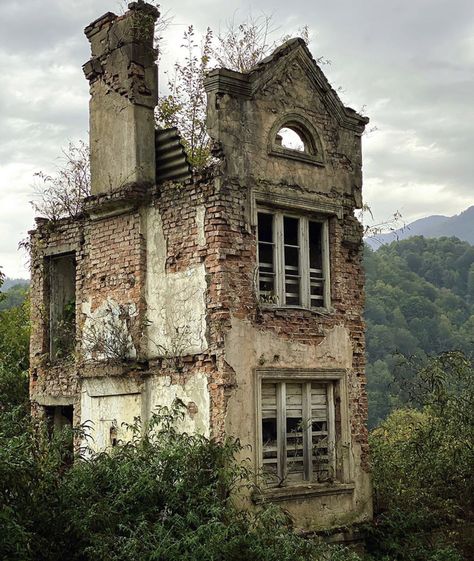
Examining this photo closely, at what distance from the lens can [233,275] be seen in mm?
12055

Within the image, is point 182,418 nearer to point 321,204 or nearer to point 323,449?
point 323,449

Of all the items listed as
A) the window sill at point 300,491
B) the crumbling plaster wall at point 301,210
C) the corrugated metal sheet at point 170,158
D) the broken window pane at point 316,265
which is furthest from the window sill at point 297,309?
the window sill at point 300,491

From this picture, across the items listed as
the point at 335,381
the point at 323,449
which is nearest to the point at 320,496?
the point at 323,449

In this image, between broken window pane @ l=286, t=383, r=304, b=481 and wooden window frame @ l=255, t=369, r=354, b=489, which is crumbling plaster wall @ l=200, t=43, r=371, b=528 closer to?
wooden window frame @ l=255, t=369, r=354, b=489

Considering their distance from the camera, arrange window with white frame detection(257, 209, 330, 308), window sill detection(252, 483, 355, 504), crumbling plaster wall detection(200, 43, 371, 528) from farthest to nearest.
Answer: window with white frame detection(257, 209, 330, 308), crumbling plaster wall detection(200, 43, 371, 528), window sill detection(252, 483, 355, 504)

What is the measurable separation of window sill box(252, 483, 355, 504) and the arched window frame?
196 inches

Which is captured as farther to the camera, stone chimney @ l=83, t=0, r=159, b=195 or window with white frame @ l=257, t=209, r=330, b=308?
stone chimney @ l=83, t=0, r=159, b=195

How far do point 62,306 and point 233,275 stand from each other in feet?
13.6

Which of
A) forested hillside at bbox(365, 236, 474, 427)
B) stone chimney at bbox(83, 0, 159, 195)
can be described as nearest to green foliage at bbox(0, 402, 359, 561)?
stone chimney at bbox(83, 0, 159, 195)

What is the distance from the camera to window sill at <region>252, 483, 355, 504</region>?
11.8 metres

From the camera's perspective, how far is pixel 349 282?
13.7 metres

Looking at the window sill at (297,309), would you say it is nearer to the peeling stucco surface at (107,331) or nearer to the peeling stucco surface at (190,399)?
the peeling stucco surface at (190,399)

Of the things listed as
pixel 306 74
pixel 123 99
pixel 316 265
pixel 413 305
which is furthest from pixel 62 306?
pixel 413 305

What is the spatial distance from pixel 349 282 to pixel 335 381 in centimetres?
162
